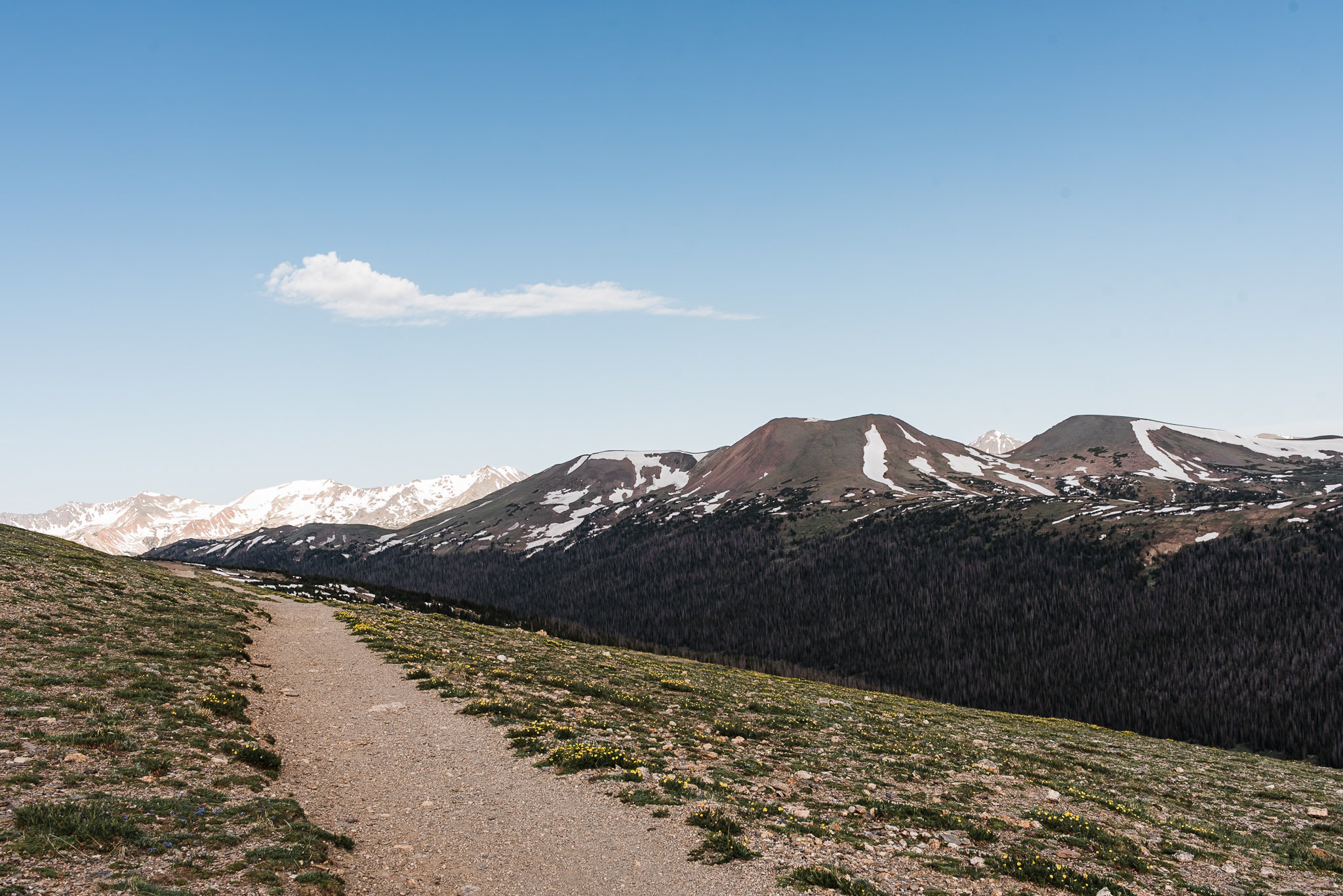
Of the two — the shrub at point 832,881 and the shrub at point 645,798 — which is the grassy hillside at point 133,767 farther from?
the shrub at point 832,881

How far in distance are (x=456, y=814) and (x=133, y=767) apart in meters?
7.95

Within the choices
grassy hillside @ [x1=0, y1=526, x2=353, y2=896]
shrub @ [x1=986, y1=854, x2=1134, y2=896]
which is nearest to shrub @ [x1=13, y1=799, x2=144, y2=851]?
grassy hillside @ [x1=0, y1=526, x2=353, y2=896]

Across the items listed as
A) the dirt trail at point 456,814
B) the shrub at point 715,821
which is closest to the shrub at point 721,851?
the dirt trail at point 456,814

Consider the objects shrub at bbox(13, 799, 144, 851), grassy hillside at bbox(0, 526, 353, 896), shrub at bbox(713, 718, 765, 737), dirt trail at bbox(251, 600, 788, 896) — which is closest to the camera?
grassy hillside at bbox(0, 526, 353, 896)

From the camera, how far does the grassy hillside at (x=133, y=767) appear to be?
11883 mm

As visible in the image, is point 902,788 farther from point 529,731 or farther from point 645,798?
point 529,731

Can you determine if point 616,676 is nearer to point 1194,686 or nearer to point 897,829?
point 897,829

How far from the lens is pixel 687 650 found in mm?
187000

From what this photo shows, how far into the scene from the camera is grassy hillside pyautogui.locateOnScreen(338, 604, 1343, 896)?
15.4m

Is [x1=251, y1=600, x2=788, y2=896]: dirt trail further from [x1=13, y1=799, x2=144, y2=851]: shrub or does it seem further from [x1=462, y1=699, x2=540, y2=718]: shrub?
[x1=13, y1=799, x2=144, y2=851]: shrub

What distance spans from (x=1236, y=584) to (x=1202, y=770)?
144 meters

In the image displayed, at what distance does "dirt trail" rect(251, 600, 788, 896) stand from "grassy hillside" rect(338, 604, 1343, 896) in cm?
88

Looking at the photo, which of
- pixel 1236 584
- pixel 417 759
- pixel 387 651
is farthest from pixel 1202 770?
pixel 1236 584

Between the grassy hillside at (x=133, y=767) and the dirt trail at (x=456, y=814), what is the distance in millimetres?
1073
